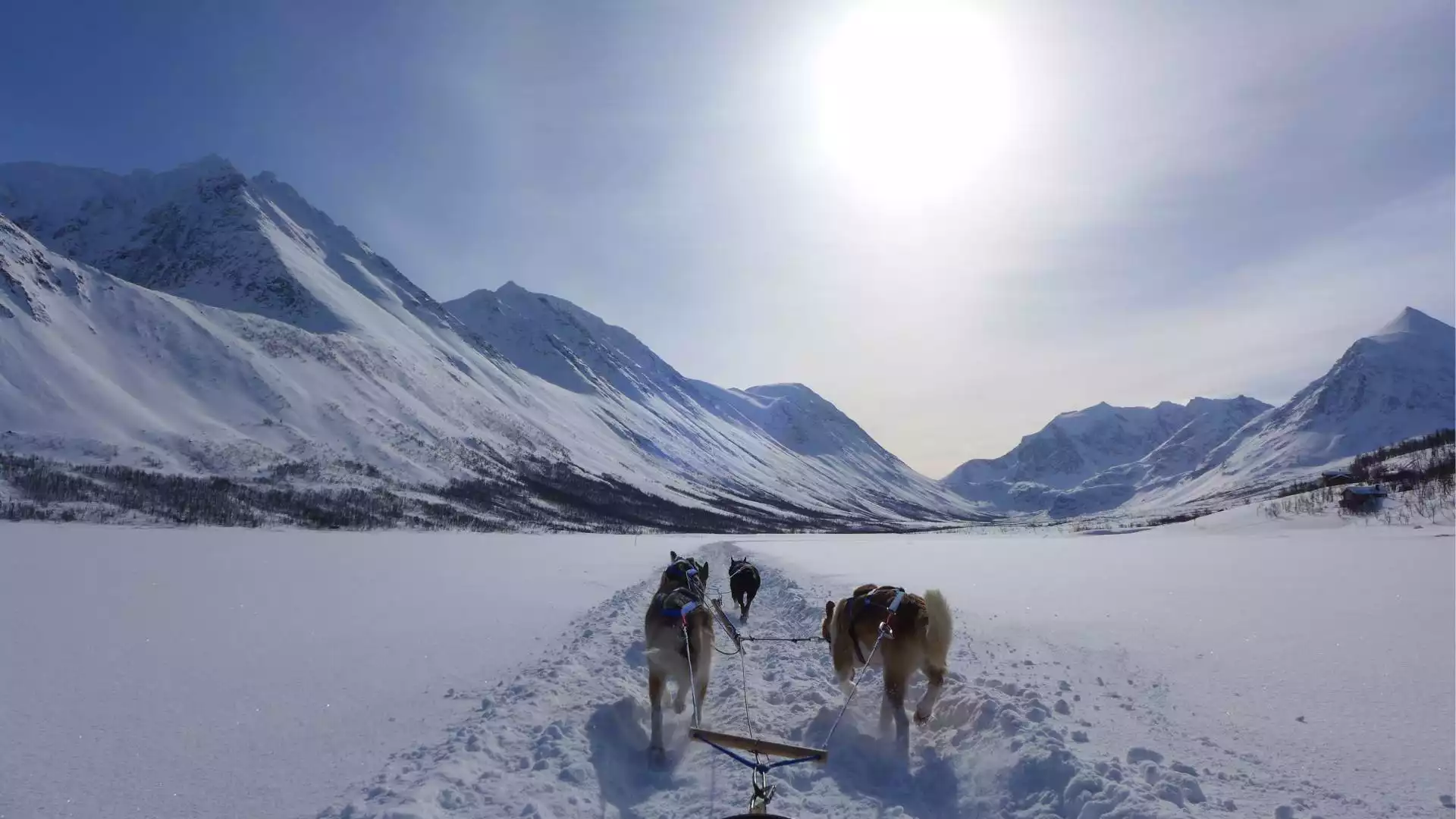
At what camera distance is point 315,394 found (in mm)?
132375

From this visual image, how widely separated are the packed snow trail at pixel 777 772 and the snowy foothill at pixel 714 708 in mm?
31

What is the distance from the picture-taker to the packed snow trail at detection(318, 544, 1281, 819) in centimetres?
535

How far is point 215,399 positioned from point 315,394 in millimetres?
16874

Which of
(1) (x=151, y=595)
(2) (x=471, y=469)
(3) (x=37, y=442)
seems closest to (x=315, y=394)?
(2) (x=471, y=469)

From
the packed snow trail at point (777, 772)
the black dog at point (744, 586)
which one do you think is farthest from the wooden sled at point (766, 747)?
the black dog at point (744, 586)

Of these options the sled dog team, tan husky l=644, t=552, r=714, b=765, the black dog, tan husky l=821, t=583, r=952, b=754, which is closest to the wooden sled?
the sled dog team

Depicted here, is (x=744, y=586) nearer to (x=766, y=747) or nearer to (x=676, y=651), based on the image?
(x=676, y=651)

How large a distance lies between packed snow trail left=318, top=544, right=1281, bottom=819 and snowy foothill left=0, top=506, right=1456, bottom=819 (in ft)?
0.10

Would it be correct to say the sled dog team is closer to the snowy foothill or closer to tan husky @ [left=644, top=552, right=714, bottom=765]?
tan husky @ [left=644, top=552, right=714, bottom=765]

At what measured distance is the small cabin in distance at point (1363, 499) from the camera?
34469mm

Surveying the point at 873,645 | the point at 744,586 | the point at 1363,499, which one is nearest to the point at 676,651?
the point at 873,645

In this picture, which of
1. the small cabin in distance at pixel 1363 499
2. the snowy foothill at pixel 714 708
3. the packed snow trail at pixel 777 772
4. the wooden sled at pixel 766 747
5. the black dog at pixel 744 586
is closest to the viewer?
the wooden sled at pixel 766 747

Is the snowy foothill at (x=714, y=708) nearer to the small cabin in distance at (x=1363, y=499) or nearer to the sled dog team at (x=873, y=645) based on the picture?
the sled dog team at (x=873, y=645)

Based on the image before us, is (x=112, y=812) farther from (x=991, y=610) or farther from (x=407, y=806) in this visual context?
(x=991, y=610)
